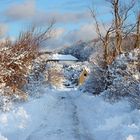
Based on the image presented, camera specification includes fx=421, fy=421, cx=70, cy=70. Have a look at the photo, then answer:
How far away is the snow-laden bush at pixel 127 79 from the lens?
66.5 ft

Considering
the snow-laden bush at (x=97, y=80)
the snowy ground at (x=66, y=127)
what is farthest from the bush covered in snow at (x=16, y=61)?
the snow-laden bush at (x=97, y=80)

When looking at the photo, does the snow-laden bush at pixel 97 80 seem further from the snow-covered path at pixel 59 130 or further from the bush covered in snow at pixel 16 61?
the snow-covered path at pixel 59 130

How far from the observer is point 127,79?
72.7ft

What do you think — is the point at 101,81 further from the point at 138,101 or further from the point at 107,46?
the point at 138,101

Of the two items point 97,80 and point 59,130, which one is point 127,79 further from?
point 97,80

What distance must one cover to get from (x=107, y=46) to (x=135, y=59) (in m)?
13.7

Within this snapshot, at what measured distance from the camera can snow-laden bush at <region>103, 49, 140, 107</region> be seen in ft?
66.5

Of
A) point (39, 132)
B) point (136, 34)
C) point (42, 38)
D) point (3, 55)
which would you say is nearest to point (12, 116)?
point (39, 132)

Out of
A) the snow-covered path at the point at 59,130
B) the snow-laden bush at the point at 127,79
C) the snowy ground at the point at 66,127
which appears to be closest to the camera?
the snowy ground at the point at 66,127

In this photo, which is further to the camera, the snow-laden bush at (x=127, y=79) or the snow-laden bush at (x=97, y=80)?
the snow-laden bush at (x=97, y=80)

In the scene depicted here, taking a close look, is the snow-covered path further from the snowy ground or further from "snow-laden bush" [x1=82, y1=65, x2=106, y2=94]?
"snow-laden bush" [x1=82, y1=65, x2=106, y2=94]

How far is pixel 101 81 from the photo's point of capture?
38688mm

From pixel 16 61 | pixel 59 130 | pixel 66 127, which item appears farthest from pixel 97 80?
pixel 59 130

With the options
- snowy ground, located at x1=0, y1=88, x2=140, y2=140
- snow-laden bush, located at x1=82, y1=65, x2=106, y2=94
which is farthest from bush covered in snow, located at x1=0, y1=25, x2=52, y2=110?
snow-laden bush, located at x1=82, y1=65, x2=106, y2=94
